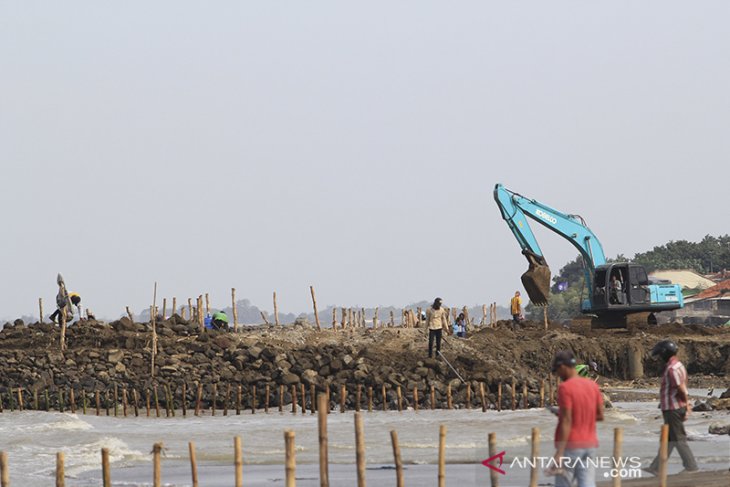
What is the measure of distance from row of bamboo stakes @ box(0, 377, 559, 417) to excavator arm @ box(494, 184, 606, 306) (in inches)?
279

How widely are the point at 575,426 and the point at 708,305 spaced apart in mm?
76521

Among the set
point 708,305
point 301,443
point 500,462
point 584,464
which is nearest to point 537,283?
point 301,443

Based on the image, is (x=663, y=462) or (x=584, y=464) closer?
(x=584, y=464)

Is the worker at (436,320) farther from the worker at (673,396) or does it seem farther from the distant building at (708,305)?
the distant building at (708,305)

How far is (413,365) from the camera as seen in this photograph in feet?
111

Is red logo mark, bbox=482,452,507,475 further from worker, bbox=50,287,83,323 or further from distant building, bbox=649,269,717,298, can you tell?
distant building, bbox=649,269,717,298

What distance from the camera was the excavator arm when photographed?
3969 cm

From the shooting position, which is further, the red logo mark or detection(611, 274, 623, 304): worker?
detection(611, 274, 623, 304): worker

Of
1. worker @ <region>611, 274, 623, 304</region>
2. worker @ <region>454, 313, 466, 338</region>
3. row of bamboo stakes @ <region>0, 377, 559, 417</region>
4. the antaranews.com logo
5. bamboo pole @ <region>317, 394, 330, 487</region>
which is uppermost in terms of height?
worker @ <region>611, 274, 623, 304</region>

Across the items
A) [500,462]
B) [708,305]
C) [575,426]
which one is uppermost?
[708,305]

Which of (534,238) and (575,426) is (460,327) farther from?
(575,426)

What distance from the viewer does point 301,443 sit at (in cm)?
2431

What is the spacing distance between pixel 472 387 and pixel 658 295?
11.2m

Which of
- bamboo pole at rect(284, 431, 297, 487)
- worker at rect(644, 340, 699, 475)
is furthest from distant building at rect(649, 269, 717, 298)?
bamboo pole at rect(284, 431, 297, 487)
